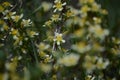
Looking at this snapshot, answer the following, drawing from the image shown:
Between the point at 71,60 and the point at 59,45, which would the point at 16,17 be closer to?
the point at 59,45

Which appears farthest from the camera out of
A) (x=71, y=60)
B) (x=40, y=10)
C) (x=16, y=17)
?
(x=16, y=17)

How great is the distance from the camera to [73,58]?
58.7 inches

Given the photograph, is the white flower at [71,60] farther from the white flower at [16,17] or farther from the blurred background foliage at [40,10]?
the white flower at [16,17]

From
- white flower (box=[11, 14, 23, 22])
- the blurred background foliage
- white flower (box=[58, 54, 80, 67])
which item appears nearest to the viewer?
white flower (box=[58, 54, 80, 67])

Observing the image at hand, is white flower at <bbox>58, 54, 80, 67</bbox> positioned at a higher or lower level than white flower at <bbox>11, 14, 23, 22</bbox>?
higher

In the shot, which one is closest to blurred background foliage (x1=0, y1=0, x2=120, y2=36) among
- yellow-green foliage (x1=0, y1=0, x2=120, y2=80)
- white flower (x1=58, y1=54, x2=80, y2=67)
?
yellow-green foliage (x1=0, y1=0, x2=120, y2=80)

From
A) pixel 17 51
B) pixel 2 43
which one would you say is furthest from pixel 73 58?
pixel 2 43

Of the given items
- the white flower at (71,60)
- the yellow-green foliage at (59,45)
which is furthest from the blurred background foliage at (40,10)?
the white flower at (71,60)

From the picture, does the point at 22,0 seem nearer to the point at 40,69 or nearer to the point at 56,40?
the point at 56,40

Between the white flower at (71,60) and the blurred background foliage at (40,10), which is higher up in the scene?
the white flower at (71,60)

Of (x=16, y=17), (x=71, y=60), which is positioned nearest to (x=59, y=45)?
(x=16, y=17)

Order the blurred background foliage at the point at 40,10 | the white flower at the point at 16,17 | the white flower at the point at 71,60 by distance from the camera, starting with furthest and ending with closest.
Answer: the white flower at the point at 16,17 < the blurred background foliage at the point at 40,10 < the white flower at the point at 71,60

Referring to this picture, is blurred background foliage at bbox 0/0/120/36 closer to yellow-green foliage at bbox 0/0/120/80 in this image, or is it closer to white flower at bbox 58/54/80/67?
yellow-green foliage at bbox 0/0/120/80

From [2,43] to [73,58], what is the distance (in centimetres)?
69
